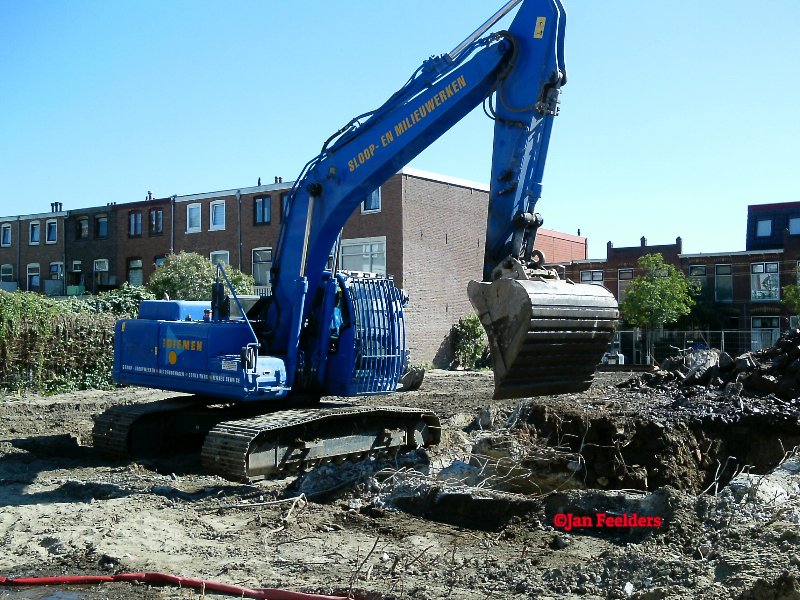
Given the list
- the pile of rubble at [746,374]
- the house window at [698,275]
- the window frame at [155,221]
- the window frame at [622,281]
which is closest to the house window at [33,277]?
the window frame at [155,221]

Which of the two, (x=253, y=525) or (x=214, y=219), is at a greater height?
(x=214, y=219)

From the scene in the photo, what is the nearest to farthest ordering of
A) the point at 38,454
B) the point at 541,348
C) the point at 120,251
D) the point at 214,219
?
the point at 541,348 < the point at 38,454 < the point at 214,219 < the point at 120,251

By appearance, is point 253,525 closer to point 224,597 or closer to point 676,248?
point 224,597

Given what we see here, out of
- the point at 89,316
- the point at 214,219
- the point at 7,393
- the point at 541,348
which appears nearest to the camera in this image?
the point at 541,348

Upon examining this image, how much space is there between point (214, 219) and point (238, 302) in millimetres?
24901

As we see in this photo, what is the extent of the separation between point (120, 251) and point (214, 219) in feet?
20.3

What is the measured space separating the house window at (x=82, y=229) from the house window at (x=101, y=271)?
6.00ft

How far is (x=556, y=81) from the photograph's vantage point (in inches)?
271

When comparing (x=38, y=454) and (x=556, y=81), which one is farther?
(x=38, y=454)

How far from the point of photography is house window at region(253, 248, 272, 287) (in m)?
30.4

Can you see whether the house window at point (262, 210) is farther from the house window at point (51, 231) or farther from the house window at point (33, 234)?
the house window at point (33, 234)

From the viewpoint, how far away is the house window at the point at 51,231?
38203 mm

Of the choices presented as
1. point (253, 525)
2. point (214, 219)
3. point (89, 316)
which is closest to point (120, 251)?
point (214, 219)

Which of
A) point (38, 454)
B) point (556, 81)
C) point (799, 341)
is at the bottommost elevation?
point (38, 454)
